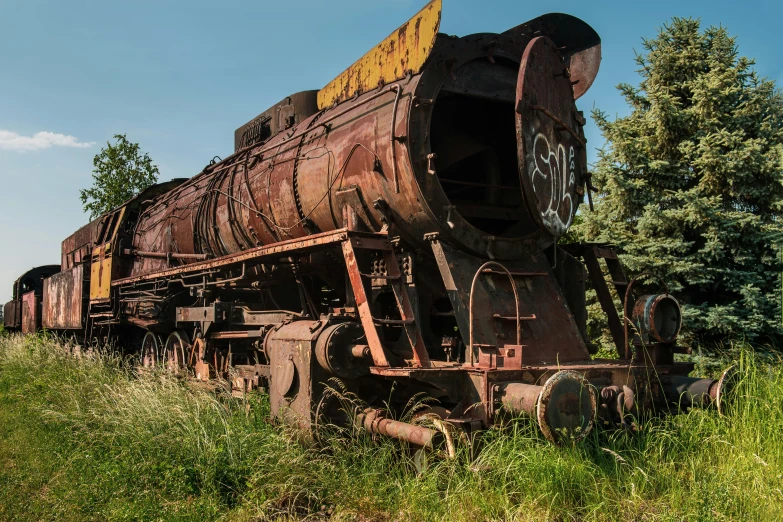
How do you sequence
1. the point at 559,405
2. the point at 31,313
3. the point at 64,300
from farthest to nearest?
the point at 31,313
the point at 64,300
the point at 559,405

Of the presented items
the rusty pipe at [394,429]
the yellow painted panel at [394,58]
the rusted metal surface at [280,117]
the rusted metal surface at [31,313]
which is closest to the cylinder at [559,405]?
the rusty pipe at [394,429]

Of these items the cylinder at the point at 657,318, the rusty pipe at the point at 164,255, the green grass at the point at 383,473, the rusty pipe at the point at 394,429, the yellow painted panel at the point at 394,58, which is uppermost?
the yellow painted panel at the point at 394,58

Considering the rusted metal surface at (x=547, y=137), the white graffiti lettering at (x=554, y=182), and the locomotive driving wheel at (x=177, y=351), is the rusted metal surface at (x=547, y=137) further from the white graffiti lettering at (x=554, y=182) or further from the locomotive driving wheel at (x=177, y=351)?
the locomotive driving wheel at (x=177, y=351)

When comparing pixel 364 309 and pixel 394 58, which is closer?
pixel 364 309

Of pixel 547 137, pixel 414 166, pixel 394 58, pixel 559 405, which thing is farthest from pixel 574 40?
pixel 559 405

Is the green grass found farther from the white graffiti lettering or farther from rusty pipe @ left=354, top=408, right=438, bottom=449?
the white graffiti lettering

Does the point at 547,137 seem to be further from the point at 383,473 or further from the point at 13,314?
the point at 13,314

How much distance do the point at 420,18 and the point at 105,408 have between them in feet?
16.0

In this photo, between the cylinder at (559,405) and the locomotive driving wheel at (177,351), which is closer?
the cylinder at (559,405)

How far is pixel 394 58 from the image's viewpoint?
5.23 m

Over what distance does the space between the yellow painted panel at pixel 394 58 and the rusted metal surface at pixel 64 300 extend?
7.84 m

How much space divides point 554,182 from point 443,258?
1.13 meters

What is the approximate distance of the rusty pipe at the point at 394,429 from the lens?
13.1ft

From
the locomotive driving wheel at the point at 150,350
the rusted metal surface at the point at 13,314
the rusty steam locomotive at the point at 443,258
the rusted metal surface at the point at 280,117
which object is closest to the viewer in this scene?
the rusty steam locomotive at the point at 443,258
